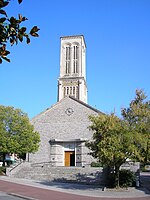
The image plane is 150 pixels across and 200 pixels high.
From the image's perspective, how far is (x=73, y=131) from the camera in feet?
129

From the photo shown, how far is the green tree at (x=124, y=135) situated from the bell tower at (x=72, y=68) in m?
39.2

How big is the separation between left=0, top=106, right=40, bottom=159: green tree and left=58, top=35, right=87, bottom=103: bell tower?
1044 inches

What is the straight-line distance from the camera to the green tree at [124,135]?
19.1 meters

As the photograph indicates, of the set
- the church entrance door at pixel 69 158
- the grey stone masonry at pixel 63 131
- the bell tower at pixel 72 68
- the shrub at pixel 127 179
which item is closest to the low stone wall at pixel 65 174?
the shrub at pixel 127 179

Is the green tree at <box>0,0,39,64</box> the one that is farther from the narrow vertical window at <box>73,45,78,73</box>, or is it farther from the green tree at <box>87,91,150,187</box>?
the narrow vertical window at <box>73,45,78,73</box>

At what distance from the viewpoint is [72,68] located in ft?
214

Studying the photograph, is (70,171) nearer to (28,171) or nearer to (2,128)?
(28,171)

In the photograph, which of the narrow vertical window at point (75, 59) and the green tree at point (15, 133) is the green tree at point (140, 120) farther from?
the narrow vertical window at point (75, 59)

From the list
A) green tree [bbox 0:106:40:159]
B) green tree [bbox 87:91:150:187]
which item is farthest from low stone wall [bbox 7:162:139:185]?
green tree [bbox 87:91:150:187]

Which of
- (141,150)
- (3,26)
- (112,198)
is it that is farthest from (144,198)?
(3,26)

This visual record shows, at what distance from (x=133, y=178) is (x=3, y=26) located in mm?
20848

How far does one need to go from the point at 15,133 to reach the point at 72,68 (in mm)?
34594

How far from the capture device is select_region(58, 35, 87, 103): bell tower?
61.8 meters

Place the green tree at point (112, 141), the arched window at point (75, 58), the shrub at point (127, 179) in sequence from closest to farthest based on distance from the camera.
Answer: the green tree at point (112, 141), the shrub at point (127, 179), the arched window at point (75, 58)
